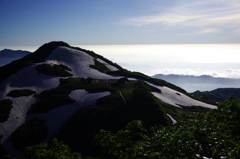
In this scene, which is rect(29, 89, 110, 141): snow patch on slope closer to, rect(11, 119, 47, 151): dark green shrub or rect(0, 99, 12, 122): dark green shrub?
rect(11, 119, 47, 151): dark green shrub

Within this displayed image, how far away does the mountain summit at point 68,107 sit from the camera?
74.9m

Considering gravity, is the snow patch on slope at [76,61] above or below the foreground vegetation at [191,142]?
above

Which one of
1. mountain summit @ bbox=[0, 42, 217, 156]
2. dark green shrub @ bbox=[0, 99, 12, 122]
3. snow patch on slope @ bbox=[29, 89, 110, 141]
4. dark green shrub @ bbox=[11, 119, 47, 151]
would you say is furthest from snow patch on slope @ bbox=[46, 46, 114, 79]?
dark green shrub @ bbox=[11, 119, 47, 151]

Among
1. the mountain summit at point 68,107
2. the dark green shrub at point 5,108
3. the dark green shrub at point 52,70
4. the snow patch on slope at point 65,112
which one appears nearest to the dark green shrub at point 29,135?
the mountain summit at point 68,107

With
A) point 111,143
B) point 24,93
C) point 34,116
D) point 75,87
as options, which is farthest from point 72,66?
point 111,143

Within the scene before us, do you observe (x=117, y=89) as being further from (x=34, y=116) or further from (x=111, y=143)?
(x=111, y=143)

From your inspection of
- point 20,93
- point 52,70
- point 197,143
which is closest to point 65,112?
point 20,93

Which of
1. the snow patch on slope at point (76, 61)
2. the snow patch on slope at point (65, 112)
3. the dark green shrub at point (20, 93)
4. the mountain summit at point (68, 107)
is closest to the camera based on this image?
the mountain summit at point (68, 107)

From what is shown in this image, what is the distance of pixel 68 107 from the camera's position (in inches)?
3666

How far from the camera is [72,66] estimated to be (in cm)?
15938

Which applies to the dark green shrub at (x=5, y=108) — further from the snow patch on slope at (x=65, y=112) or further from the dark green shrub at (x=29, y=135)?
the snow patch on slope at (x=65, y=112)

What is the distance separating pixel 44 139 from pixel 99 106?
2543 cm

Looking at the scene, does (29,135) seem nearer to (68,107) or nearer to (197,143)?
(68,107)

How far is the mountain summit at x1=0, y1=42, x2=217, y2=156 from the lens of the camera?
74938 millimetres
